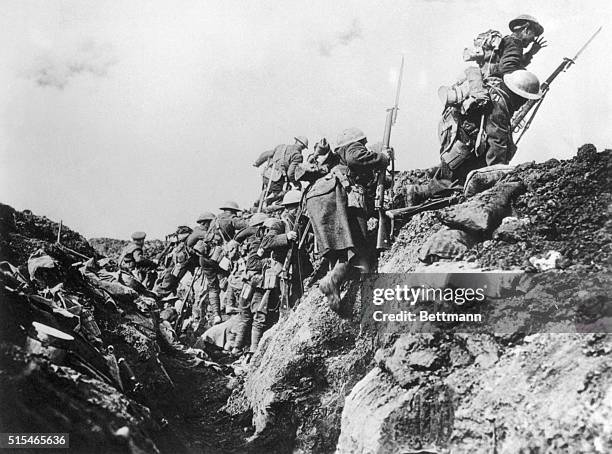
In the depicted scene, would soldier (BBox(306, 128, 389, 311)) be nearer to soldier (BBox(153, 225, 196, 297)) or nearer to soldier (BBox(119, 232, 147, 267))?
soldier (BBox(153, 225, 196, 297))

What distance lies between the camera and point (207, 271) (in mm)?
10852

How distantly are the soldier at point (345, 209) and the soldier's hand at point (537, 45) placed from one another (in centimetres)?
196

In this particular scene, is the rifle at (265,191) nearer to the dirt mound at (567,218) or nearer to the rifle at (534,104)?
the rifle at (534,104)

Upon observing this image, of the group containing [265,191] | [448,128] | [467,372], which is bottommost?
[467,372]

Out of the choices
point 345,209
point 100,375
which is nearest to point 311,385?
point 345,209

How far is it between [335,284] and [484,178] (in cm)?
162

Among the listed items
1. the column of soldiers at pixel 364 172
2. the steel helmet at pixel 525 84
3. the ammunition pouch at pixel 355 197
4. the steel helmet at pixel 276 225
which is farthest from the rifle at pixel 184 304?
the steel helmet at pixel 525 84

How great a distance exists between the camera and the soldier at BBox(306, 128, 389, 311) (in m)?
5.35

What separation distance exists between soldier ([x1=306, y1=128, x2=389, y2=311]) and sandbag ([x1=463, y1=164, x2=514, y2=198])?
80 cm

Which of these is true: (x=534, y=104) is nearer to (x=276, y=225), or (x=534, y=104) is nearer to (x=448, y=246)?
(x=448, y=246)

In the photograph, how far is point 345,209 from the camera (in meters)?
5.46

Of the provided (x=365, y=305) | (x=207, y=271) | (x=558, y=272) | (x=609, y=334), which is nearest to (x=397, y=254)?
(x=365, y=305)

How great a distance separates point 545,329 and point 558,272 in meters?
0.49

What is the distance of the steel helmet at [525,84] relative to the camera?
19.0 ft
